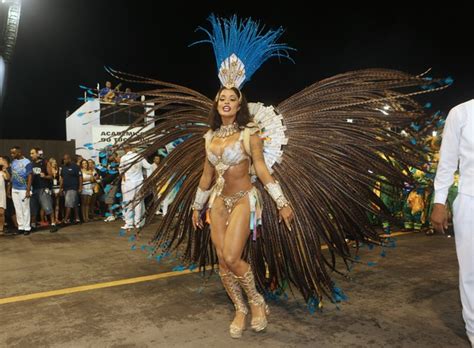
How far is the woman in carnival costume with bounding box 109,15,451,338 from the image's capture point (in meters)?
3.13

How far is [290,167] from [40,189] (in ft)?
20.3

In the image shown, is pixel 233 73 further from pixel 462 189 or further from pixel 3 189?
pixel 3 189

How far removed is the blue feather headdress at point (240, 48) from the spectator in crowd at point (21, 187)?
5233 millimetres

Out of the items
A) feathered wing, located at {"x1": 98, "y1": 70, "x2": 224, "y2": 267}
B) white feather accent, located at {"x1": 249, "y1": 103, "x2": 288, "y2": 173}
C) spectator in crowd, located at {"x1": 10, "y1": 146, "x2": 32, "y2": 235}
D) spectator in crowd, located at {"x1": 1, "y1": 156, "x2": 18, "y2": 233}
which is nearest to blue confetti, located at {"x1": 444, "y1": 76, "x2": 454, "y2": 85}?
white feather accent, located at {"x1": 249, "y1": 103, "x2": 288, "y2": 173}

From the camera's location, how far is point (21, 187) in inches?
291

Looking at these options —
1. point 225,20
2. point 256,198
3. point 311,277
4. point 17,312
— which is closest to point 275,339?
point 311,277

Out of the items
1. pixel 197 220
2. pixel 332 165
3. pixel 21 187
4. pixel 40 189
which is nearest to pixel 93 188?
pixel 40 189

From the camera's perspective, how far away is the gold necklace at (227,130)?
3154 millimetres

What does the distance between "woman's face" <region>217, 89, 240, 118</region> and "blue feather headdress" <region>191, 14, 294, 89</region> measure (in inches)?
6.1

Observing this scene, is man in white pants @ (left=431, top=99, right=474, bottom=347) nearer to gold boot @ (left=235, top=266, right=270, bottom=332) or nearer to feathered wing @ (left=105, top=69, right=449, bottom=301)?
feathered wing @ (left=105, top=69, right=449, bottom=301)

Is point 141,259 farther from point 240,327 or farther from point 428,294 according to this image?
point 428,294

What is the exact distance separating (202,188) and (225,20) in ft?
4.85

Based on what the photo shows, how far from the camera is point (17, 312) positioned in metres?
3.60

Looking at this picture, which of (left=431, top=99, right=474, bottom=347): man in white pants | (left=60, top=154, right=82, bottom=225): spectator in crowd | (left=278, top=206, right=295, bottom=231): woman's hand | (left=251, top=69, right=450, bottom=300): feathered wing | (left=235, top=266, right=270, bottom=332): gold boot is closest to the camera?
(left=431, top=99, right=474, bottom=347): man in white pants
